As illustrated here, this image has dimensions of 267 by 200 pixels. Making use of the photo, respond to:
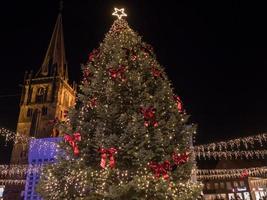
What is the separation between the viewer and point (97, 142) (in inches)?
354

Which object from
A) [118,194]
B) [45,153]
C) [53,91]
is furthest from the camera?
[53,91]

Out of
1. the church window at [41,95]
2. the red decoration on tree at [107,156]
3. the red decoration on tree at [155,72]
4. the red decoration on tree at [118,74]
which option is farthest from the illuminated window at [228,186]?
the red decoration on tree at [107,156]

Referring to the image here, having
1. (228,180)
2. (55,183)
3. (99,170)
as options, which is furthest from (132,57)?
(228,180)

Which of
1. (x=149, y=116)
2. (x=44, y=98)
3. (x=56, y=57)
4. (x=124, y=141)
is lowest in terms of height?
(x=124, y=141)

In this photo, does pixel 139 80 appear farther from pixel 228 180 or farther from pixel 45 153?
pixel 228 180

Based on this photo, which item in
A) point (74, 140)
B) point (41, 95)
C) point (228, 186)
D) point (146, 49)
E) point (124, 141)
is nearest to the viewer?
point (124, 141)

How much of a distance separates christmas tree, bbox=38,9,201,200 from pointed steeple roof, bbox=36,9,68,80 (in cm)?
3373

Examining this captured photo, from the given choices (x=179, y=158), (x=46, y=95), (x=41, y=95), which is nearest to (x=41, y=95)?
(x=41, y=95)

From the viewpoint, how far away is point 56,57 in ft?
145

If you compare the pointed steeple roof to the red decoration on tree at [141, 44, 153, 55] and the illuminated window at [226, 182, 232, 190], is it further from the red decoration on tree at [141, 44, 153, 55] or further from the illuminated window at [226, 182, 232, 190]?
the red decoration on tree at [141, 44, 153, 55]

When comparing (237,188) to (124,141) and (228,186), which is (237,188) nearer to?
(228,186)

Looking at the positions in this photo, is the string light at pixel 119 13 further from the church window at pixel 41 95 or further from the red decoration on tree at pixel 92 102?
the church window at pixel 41 95

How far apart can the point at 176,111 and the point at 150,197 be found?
268 cm

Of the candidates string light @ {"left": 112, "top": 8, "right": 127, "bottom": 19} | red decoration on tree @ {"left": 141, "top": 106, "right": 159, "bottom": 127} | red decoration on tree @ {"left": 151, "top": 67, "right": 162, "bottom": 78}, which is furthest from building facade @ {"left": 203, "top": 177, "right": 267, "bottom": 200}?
red decoration on tree @ {"left": 141, "top": 106, "right": 159, "bottom": 127}
